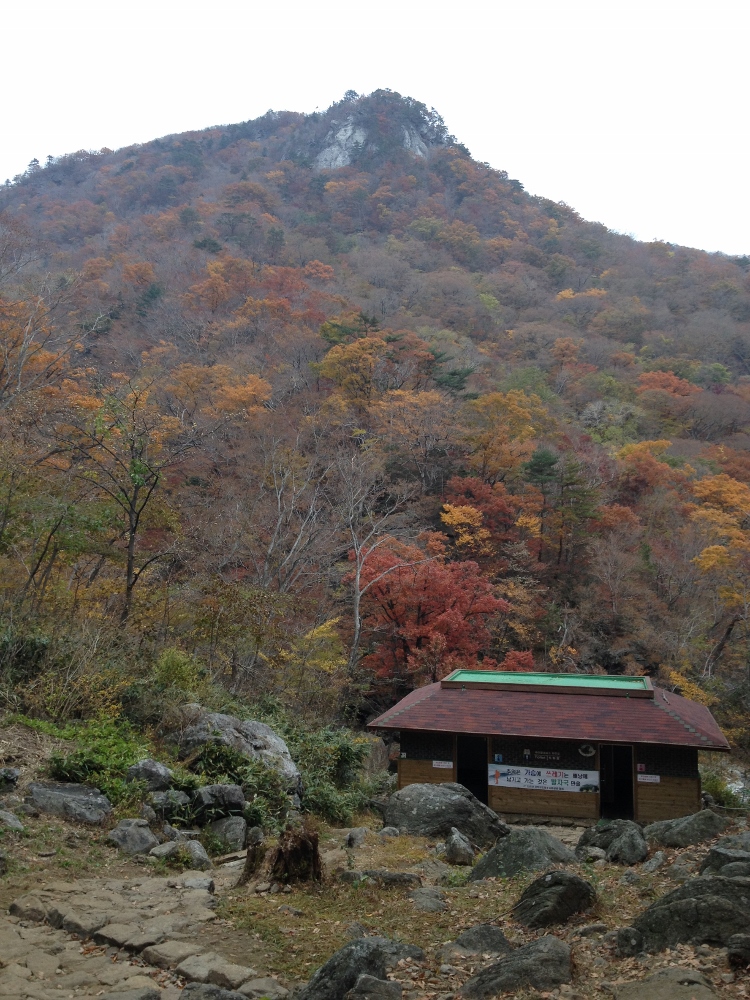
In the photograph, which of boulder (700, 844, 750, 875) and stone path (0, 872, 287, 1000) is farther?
boulder (700, 844, 750, 875)

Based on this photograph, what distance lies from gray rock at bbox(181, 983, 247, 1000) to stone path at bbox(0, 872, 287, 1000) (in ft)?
0.68

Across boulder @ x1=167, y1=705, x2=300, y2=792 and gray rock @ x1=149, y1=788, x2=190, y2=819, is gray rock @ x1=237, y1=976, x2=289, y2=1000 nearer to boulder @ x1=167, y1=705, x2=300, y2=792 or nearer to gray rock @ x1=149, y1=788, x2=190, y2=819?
gray rock @ x1=149, y1=788, x2=190, y2=819

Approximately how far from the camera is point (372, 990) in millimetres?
4188

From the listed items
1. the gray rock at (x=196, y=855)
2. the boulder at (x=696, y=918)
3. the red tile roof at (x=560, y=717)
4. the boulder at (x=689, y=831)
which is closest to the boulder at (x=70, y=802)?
the gray rock at (x=196, y=855)

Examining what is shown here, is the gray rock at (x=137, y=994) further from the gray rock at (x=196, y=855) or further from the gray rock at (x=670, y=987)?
the gray rock at (x=196, y=855)

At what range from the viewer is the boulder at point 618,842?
8406mm

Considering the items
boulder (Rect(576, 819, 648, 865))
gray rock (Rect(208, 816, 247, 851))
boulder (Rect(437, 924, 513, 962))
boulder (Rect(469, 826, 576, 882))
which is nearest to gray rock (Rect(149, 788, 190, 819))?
gray rock (Rect(208, 816, 247, 851))

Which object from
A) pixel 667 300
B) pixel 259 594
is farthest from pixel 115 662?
pixel 667 300

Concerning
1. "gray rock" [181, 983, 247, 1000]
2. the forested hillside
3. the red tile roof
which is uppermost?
the forested hillside

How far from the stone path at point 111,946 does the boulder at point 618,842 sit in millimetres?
4918

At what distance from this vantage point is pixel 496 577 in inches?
1054

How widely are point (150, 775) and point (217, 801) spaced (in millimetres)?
876

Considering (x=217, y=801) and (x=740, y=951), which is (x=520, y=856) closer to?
(x=740, y=951)

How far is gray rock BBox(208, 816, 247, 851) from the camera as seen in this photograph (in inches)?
328
